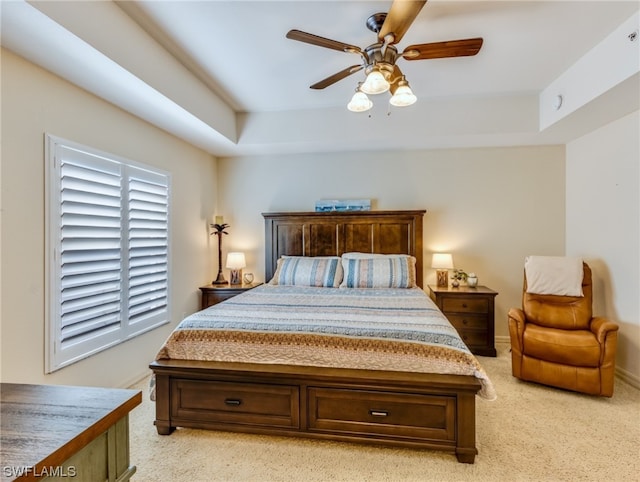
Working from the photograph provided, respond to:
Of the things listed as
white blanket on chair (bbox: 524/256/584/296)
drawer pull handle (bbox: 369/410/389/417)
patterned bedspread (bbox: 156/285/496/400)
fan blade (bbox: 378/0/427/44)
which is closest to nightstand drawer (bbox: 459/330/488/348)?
white blanket on chair (bbox: 524/256/584/296)

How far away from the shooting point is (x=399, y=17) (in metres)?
1.70

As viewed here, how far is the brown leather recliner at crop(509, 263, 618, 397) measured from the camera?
99.4 inches

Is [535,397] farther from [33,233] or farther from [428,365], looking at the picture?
[33,233]

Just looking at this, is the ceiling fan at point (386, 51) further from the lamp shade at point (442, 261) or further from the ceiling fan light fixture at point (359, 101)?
the lamp shade at point (442, 261)

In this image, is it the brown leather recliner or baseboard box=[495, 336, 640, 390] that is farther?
baseboard box=[495, 336, 640, 390]

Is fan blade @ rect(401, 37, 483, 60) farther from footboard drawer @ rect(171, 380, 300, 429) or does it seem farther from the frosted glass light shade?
footboard drawer @ rect(171, 380, 300, 429)

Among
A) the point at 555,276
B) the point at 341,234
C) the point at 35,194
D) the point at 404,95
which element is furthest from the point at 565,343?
the point at 35,194

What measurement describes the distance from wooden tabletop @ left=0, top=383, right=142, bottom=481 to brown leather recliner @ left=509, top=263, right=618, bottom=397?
120 inches

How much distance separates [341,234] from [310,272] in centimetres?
79

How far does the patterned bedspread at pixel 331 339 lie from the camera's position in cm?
191

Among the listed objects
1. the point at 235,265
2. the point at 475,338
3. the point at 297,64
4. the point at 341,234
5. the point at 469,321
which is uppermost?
the point at 297,64

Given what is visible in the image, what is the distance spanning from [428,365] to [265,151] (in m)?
3.38

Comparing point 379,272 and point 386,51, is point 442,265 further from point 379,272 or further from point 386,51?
point 386,51

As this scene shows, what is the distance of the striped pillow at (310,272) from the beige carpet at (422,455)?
1.73 meters
